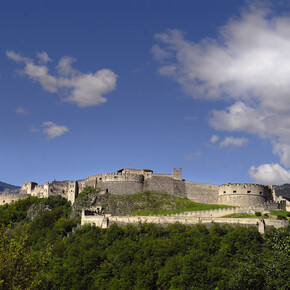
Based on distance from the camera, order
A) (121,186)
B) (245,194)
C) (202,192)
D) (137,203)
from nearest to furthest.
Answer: (137,203) → (245,194) → (121,186) → (202,192)

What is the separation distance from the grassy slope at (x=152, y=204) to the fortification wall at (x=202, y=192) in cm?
307

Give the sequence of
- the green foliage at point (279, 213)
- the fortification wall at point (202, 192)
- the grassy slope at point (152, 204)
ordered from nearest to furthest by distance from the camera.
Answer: the green foliage at point (279, 213) → the grassy slope at point (152, 204) → the fortification wall at point (202, 192)

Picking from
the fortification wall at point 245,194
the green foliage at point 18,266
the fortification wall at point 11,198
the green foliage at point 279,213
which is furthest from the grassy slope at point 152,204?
the green foliage at point 18,266

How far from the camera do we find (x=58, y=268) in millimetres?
63938

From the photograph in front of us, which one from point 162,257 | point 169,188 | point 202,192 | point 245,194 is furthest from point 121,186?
point 162,257

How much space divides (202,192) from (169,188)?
733 cm

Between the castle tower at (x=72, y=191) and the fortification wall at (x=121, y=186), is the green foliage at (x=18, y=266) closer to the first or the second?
the fortification wall at (x=121, y=186)

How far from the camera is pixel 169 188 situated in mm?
97625

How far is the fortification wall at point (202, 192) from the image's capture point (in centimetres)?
9562

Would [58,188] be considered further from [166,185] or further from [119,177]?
[166,185]

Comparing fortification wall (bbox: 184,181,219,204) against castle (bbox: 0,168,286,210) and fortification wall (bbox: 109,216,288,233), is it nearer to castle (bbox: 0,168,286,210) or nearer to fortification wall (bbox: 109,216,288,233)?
castle (bbox: 0,168,286,210)

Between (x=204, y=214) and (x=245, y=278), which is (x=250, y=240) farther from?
(x=245, y=278)

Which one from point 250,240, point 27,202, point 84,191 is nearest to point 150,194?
point 84,191

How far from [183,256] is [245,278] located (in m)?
21.5
